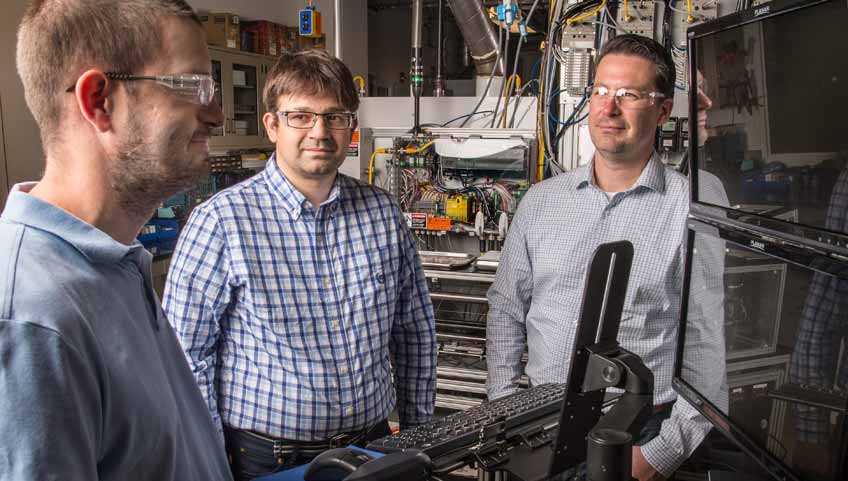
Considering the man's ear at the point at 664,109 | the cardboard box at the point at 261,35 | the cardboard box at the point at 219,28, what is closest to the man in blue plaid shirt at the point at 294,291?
the man's ear at the point at 664,109

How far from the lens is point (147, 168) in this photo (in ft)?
2.70

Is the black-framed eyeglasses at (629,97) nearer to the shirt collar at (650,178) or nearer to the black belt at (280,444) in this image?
the shirt collar at (650,178)

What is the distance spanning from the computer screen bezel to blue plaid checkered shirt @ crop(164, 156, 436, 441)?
0.69m

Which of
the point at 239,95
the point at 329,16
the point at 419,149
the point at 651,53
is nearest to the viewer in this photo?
the point at 651,53

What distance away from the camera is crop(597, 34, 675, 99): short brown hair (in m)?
1.66

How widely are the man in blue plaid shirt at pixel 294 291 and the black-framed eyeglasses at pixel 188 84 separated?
636 millimetres

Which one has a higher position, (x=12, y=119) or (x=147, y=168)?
(x=12, y=119)

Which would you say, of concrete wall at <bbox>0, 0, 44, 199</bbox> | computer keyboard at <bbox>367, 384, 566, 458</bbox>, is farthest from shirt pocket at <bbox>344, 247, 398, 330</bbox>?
concrete wall at <bbox>0, 0, 44, 199</bbox>

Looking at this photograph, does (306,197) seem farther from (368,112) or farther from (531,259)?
(368,112)

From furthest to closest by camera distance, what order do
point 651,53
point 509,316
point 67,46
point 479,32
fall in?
point 479,32, point 509,316, point 651,53, point 67,46

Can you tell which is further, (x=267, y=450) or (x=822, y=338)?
(x=267, y=450)

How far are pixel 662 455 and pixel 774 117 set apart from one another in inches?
35.9

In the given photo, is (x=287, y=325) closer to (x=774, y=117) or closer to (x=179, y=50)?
(x=179, y=50)

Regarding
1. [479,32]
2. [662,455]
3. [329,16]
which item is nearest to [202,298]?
[662,455]
